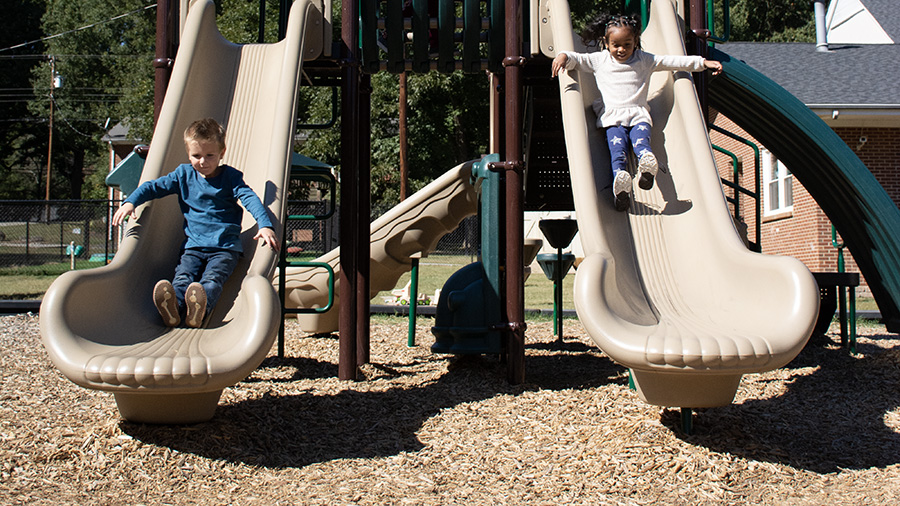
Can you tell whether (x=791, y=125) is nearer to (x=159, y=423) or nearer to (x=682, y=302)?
(x=682, y=302)

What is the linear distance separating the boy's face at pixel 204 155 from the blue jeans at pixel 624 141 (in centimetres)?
245

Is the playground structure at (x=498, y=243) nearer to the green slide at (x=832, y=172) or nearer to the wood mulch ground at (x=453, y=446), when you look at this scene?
the green slide at (x=832, y=172)

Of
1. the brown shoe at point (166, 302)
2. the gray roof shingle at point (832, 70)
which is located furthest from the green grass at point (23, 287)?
the gray roof shingle at point (832, 70)

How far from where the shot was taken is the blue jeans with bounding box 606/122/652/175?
4.74 metres

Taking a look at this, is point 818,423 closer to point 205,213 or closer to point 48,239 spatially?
point 205,213

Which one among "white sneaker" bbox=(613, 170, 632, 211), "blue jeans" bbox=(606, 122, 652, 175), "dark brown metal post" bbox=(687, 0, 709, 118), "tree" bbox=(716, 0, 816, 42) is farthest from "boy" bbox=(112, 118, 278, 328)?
"tree" bbox=(716, 0, 816, 42)

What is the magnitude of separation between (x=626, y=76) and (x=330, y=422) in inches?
116

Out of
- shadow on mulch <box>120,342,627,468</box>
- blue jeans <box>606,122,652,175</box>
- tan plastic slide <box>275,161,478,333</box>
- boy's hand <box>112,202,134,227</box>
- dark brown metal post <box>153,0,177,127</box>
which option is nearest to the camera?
shadow on mulch <box>120,342,627,468</box>

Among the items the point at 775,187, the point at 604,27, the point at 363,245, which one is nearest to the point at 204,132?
the point at 363,245

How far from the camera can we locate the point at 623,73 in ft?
16.3

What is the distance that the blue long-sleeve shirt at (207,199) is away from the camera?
421cm

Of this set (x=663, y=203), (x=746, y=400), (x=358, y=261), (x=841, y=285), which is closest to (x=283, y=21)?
(x=358, y=261)

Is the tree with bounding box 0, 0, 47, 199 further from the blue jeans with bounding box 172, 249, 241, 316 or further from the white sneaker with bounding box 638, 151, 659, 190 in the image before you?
the white sneaker with bounding box 638, 151, 659, 190

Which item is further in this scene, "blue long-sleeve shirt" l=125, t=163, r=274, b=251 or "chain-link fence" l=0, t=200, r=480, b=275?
"chain-link fence" l=0, t=200, r=480, b=275
